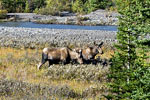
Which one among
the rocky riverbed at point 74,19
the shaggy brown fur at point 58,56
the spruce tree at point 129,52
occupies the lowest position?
the rocky riverbed at point 74,19

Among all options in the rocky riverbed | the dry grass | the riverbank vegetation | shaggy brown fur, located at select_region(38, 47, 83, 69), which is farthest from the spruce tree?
the riverbank vegetation

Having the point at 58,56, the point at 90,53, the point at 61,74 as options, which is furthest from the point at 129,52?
the point at 90,53

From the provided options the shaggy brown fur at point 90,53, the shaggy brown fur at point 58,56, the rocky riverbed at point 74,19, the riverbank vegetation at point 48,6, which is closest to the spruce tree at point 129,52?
the shaggy brown fur at point 58,56

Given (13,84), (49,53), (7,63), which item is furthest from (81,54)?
(13,84)

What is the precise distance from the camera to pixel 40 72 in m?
10.5

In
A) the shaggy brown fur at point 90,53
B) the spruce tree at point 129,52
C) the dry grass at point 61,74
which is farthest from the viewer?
the shaggy brown fur at point 90,53

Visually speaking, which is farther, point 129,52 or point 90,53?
point 90,53

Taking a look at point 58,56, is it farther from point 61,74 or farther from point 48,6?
point 48,6

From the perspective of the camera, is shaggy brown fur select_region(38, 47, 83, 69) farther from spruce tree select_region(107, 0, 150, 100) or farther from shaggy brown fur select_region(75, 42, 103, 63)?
spruce tree select_region(107, 0, 150, 100)

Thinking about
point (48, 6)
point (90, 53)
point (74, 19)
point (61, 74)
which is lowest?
point (74, 19)

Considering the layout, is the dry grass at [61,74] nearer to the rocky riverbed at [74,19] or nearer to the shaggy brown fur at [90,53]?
the shaggy brown fur at [90,53]

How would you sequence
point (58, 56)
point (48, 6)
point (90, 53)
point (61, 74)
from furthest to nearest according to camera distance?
point (48, 6)
point (90, 53)
point (58, 56)
point (61, 74)

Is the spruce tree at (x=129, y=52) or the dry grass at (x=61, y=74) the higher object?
the spruce tree at (x=129, y=52)

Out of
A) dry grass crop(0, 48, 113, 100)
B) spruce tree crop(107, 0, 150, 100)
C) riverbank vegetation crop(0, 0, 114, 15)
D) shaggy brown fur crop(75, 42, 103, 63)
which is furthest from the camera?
riverbank vegetation crop(0, 0, 114, 15)
